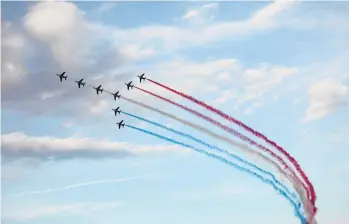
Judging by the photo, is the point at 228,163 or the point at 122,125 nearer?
the point at 228,163

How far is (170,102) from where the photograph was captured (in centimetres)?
11575

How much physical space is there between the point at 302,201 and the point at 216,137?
2831cm

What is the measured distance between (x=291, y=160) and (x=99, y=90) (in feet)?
190

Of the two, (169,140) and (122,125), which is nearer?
(169,140)

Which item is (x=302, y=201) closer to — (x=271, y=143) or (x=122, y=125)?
(x=271, y=143)

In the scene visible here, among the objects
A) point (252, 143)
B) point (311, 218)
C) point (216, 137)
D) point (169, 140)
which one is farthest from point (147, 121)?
point (311, 218)

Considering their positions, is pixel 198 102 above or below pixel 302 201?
above

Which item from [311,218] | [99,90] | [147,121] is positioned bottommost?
[311,218]

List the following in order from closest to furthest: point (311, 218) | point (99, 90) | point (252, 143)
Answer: point (252, 143) < point (311, 218) < point (99, 90)

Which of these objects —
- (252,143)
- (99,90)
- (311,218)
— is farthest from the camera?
(99,90)

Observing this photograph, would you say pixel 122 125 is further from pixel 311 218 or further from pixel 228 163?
pixel 311 218

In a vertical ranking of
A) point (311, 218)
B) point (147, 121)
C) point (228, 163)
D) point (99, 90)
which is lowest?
point (311, 218)

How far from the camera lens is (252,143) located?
113 metres

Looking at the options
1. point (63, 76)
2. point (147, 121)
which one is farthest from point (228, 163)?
point (63, 76)
